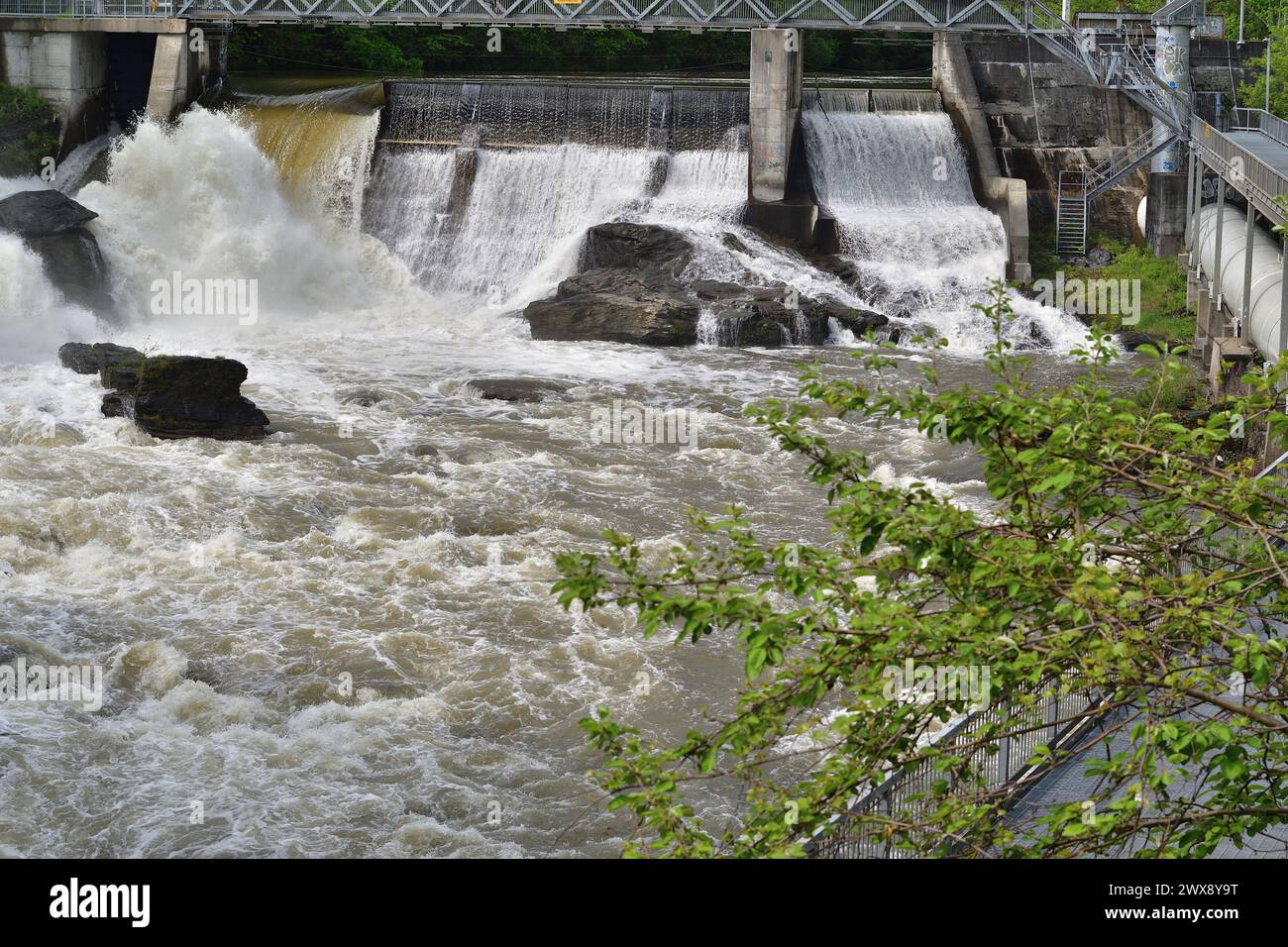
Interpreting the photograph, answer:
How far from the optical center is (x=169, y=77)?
38781mm

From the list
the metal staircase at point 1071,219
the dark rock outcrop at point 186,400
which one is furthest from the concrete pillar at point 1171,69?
the dark rock outcrop at point 186,400

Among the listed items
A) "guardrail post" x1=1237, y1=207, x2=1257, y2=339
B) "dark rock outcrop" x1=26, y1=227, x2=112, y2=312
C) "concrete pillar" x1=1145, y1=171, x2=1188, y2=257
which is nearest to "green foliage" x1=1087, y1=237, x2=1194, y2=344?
"concrete pillar" x1=1145, y1=171, x2=1188, y2=257

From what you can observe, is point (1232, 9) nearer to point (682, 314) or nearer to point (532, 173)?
point (532, 173)

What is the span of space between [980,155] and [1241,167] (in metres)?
10.1

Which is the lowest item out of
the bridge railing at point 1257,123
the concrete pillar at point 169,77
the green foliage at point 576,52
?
the bridge railing at point 1257,123

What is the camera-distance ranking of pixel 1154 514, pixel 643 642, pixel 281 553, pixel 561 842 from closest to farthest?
pixel 1154 514 < pixel 561 842 < pixel 643 642 < pixel 281 553

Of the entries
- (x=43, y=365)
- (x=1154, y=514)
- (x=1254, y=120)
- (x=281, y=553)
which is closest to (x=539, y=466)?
(x=281, y=553)

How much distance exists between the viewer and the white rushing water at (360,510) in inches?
554

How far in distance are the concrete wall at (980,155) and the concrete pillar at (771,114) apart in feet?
14.9

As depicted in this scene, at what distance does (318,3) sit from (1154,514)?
3366 cm

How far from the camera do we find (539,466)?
23.9 metres

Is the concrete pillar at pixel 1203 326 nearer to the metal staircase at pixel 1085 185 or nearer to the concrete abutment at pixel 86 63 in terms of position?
the metal staircase at pixel 1085 185

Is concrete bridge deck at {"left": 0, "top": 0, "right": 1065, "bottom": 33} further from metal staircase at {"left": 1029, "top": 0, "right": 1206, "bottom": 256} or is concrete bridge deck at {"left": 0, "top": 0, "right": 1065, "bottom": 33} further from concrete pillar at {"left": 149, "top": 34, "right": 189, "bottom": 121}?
concrete pillar at {"left": 149, "top": 34, "right": 189, "bottom": 121}
